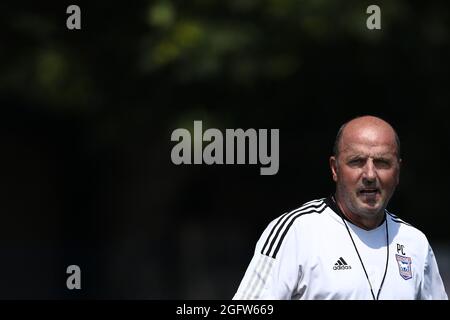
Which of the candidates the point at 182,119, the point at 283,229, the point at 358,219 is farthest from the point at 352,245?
the point at 182,119

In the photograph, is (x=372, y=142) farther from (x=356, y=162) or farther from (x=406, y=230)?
(x=406, y=230)

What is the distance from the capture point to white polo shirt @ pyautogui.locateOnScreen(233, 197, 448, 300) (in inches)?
196

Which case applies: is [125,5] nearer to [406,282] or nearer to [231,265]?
[231,265]

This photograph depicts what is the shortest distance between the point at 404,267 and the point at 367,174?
0.48 meters

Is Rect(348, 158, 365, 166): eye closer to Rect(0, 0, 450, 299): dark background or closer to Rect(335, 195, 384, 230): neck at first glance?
Rect(335, 195, 384, 230): neck

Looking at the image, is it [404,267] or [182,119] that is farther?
[182,119]

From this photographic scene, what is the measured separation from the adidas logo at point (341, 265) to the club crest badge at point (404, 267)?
11.4 inches

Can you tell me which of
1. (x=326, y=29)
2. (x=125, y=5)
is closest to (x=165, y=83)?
(x=125, y=5)

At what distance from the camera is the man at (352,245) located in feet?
16.4

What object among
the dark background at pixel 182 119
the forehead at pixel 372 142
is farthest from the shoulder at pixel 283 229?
the dark background at pixel 182 119

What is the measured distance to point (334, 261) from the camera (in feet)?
16.6

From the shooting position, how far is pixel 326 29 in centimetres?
1057

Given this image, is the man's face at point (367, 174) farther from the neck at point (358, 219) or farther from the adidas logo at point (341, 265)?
the adidas logo at point (341, 265)

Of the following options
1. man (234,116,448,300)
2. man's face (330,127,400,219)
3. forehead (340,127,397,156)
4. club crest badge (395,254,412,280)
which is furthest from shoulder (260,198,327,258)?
club crest badge (395,254,412,280)
